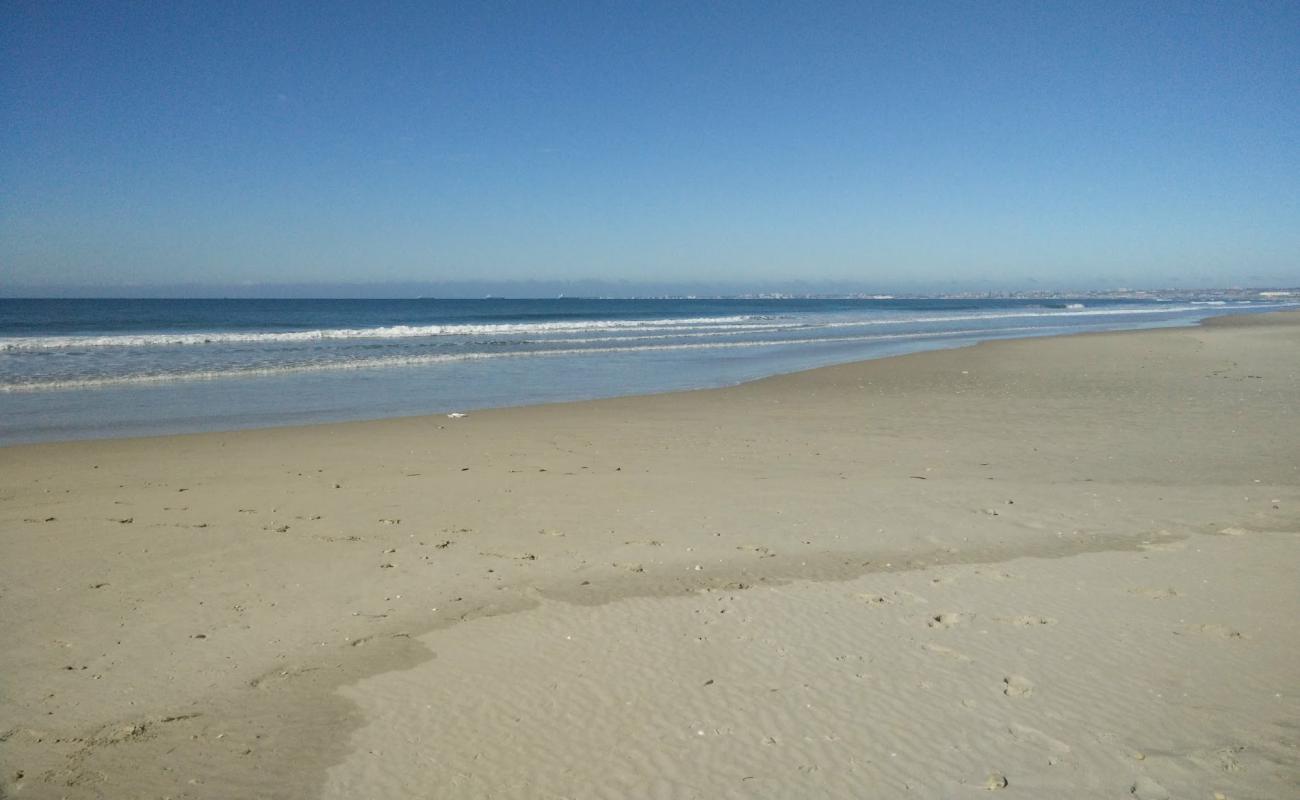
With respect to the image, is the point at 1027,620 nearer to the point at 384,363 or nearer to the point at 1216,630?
the point at 1216,630

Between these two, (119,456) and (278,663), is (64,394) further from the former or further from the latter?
(278,663)

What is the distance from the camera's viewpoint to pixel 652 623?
18.2ft

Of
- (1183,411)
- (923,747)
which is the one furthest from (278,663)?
(1183,411)

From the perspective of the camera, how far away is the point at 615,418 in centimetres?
1480

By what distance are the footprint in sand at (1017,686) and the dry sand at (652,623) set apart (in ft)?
0.06

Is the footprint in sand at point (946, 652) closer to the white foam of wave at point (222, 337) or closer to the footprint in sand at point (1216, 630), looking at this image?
the footprint in sand at point (1216, 630)

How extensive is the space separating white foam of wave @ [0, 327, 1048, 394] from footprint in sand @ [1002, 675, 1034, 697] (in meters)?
21.6

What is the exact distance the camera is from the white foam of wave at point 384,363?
63.9 feet

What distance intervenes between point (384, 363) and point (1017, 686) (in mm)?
24702

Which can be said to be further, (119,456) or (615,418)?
(615,418)

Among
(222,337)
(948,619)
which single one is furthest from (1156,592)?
(222,337)

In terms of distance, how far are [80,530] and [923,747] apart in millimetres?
7728

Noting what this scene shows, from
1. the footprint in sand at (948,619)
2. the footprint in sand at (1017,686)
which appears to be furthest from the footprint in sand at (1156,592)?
the footprint in sand at (1017,686)

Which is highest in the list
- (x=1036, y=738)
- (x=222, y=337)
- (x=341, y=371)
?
(x=222, y=337)
